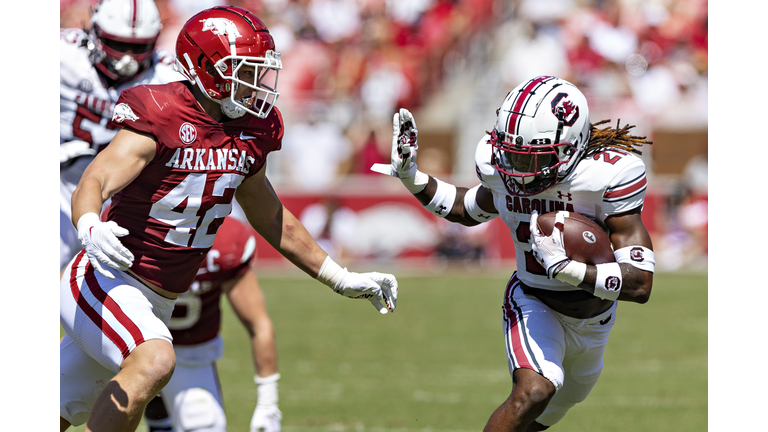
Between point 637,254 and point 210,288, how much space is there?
2079 millimetres

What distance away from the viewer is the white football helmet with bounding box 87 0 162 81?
5.11 m

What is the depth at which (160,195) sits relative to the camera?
3527 millimetres

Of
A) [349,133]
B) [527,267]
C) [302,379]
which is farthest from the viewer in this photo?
[349,133]

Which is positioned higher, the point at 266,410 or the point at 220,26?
the point at 220,26

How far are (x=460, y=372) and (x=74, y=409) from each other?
3.83m

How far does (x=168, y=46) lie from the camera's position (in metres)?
15.3

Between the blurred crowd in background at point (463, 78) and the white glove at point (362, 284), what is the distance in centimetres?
915

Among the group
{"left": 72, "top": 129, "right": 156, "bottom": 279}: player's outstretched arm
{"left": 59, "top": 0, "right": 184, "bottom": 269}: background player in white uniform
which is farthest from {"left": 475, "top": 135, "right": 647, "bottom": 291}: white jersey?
{"left": 59, "top": 0, "right": 184, "bottom": 269}: background player in white uniform

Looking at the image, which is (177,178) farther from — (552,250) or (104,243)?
(552,250)

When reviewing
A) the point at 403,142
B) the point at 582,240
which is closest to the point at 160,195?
the point at 403,142

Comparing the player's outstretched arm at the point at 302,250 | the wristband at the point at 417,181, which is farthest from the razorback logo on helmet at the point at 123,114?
the wristband at the point at 417,181

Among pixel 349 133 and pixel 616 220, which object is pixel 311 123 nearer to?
pixel 349 133

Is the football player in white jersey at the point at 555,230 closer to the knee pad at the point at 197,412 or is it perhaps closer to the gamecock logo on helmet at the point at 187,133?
the gamecock logo on helmet at the point at 187,133

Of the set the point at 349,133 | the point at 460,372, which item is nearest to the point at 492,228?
the point at 349,133
